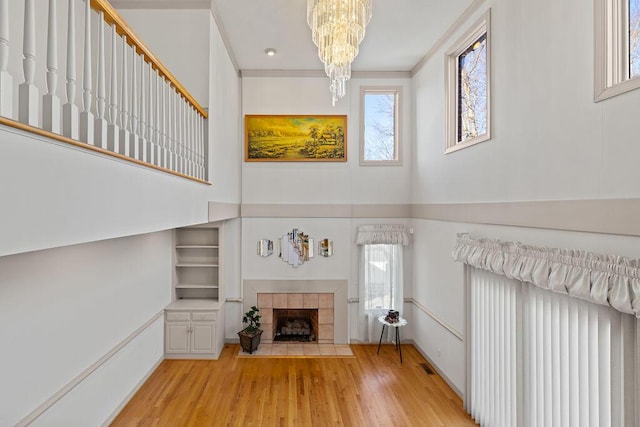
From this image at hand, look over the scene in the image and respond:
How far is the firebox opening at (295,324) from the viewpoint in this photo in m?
5.89

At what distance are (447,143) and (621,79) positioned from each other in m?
2.43

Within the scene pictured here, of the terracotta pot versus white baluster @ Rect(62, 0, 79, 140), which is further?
the terracotta pot

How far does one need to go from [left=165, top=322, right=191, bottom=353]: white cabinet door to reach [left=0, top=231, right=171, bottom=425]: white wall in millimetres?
321

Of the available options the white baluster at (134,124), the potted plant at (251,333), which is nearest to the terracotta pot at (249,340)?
the potted plant at (251,333)

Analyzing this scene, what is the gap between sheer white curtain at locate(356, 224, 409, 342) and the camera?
18.5 ft

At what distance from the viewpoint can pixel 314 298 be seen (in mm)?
5715

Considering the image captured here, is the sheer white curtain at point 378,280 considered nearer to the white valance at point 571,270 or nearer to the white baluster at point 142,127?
the white valance at point 571,270

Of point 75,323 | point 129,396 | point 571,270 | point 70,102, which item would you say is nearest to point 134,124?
point 70,102

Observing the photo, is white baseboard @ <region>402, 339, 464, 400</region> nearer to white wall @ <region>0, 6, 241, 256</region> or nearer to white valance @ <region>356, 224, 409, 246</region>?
white valance @ <region>356, 224, 409, 246</region>

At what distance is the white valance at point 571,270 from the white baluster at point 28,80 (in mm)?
2823

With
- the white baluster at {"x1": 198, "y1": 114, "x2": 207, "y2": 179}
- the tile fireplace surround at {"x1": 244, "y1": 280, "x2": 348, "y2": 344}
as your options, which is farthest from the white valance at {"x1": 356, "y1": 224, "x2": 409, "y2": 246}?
the white baluster at {"x1": 198, "y1": 114, "x2": 207, "y2": 179}

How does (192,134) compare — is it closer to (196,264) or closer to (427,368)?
(196,264)

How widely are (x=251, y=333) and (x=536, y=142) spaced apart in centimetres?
445

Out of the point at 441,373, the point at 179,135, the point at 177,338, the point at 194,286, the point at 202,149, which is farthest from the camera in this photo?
the point at 194,286
